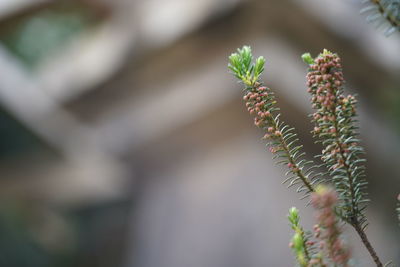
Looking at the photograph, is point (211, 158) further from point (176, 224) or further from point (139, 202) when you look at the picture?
point (139, 202)

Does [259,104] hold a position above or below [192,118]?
below

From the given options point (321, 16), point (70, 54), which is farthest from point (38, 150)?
point (321, 16)

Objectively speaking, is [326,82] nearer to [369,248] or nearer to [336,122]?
[336,122]

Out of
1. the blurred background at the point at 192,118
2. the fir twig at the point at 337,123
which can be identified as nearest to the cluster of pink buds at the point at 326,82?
the fir twig at the point at 337,123

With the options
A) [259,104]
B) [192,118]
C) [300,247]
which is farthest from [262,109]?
[192,118]

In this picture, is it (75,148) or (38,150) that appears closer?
(75,148)

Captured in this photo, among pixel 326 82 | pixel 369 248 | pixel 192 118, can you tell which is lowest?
pixel 369 248

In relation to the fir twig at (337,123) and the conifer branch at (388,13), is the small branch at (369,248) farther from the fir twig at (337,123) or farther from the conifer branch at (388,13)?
the conifer branch at (388,13)

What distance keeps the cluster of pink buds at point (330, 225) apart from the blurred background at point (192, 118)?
135 centimetres

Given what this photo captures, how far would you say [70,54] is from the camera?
7.01ft

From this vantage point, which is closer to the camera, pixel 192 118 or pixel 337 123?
pixel 337 123

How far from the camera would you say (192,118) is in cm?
203

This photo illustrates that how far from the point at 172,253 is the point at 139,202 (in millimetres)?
393

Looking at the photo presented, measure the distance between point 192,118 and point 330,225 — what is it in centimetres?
166
